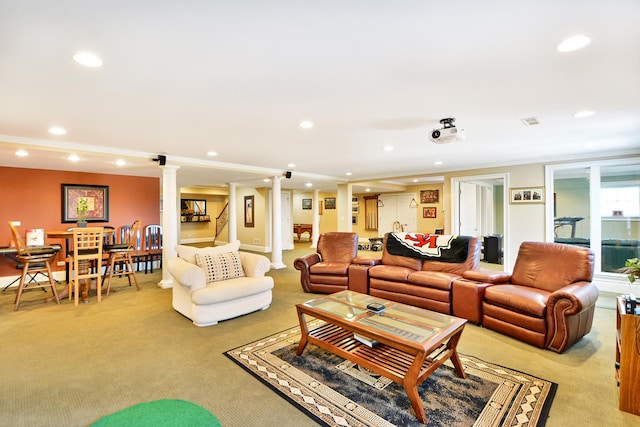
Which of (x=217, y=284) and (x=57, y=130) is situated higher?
(x=57, y=130)

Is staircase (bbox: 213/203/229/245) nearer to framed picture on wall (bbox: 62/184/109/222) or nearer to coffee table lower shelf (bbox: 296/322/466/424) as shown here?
framed picture on wall (bbox: 62/184/109/222)

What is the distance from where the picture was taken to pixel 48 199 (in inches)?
231

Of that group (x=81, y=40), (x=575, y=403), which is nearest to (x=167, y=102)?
(x=81, y=40)

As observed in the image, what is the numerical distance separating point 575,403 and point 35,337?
15.8 ft

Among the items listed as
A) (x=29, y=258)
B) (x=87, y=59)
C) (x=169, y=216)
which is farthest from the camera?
(x=169, y=216)

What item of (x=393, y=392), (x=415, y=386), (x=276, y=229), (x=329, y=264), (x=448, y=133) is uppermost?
(x=448, y=133)

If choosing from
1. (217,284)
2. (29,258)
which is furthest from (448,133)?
(29,258)

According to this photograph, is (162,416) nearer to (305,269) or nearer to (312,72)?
(312,72)

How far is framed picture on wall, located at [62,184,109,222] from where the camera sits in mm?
6039

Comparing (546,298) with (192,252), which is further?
(192,252)

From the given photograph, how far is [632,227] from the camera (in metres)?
5.22

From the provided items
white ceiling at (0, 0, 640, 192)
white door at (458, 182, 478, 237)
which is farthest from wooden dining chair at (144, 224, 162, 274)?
white door at (458, 182, 478, 237)

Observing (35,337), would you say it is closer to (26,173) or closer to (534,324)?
(26,173)

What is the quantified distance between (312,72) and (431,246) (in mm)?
3337
